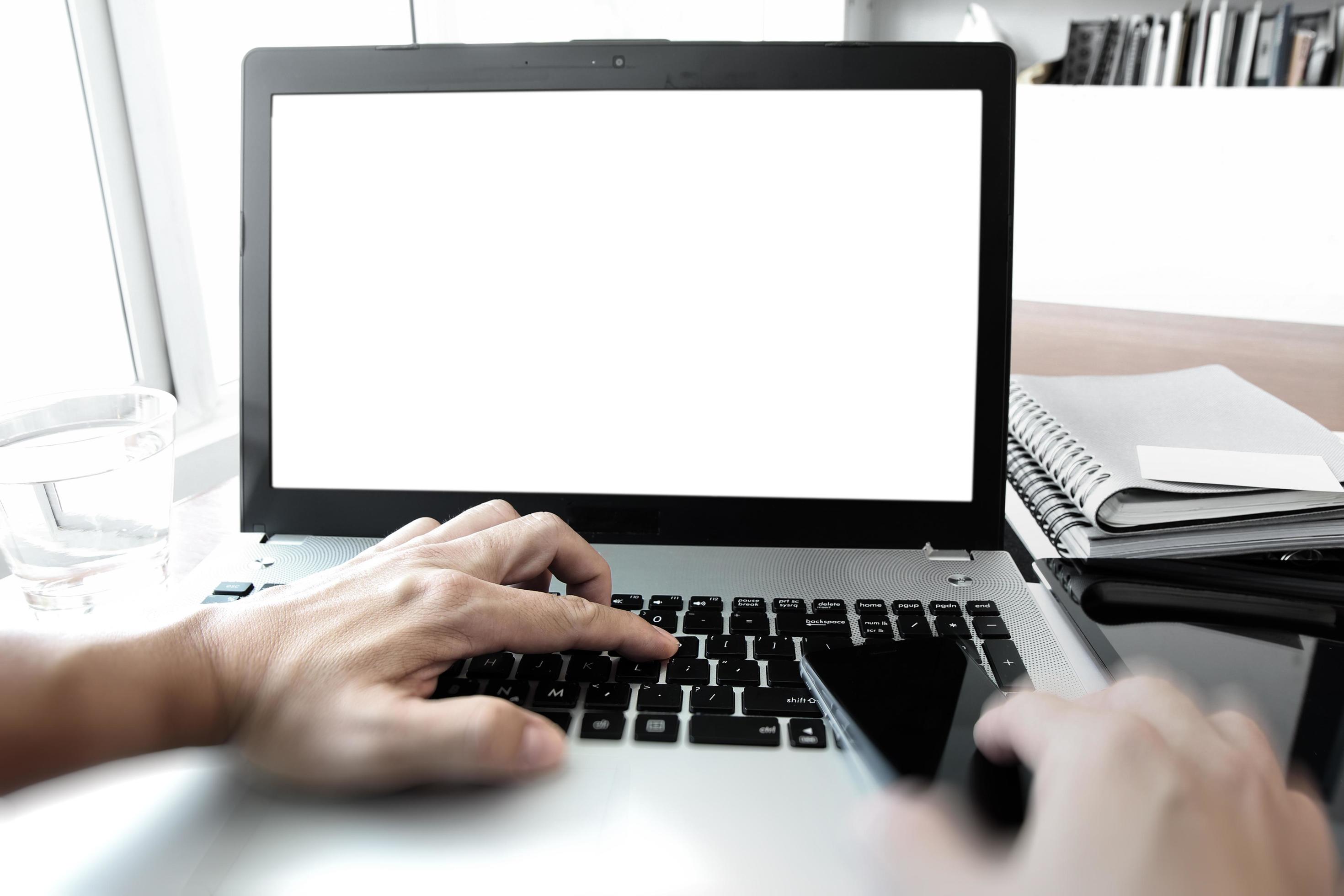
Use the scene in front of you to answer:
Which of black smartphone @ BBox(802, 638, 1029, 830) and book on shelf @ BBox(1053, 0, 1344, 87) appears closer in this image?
black smartphone @ BBox(802, 638, 1029, 830)

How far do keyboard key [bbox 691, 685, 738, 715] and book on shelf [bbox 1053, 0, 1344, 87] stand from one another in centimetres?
282

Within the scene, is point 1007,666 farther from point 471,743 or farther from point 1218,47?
point 1218,47

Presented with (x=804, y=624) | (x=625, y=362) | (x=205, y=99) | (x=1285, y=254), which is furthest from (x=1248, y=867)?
(x=1285, y=254)

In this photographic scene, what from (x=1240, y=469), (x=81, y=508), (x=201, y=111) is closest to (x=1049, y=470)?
(x=1240, y=469)

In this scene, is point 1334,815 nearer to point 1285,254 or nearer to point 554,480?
point 554,480

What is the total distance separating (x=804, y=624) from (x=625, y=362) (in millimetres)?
226

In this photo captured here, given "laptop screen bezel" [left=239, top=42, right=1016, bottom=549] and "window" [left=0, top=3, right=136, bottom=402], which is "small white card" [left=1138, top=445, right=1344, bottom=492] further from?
"window" [left=0, top=3, right=136, bottom=402]

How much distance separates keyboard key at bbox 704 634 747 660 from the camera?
1.56ft

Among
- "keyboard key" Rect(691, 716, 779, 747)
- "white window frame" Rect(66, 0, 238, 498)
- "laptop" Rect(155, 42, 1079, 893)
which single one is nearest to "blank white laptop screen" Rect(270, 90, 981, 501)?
"laptop" Rect(155, 42, 1079, 893)

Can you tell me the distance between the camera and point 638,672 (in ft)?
1.51

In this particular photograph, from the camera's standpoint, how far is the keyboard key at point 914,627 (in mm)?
495

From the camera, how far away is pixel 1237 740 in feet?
1.14

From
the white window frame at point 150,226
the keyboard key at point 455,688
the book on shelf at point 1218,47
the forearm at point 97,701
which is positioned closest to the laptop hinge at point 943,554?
the keyboard key at point 455,688

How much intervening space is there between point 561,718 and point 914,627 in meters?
0.22
